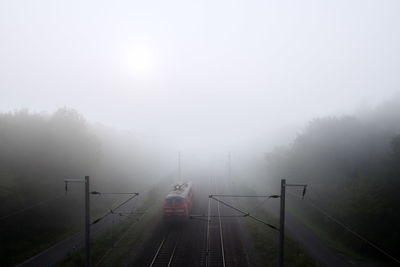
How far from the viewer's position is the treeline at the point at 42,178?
62.4 feet

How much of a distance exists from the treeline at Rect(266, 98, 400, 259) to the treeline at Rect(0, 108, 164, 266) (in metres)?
25.8

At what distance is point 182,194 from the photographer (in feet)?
74.8

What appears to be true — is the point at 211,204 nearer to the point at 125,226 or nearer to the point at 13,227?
the point at 125,226

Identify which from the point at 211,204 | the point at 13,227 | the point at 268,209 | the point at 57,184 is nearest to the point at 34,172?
the point at 57,184

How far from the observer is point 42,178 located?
24.2 m

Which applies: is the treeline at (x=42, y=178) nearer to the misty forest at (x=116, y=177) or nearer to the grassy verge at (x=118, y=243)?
the misty forest at (x=116, y=177)

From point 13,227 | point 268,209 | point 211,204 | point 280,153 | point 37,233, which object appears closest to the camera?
point 13,227

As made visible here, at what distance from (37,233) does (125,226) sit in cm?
736

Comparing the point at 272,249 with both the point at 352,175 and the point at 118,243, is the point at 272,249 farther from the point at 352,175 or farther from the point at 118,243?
the point at 352,175

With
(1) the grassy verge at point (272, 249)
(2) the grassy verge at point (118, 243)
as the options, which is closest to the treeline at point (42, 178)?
(2) the grassy verge at point (118, 243)

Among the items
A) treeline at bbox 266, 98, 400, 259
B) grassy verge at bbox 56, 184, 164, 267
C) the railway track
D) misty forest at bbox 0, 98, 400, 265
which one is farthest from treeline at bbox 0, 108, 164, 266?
treeline at bbox 266, 98, 400, 259

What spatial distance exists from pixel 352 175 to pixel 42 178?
33.2 m

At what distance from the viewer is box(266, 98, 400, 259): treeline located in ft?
61.1

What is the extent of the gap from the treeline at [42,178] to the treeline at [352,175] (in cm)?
2580
